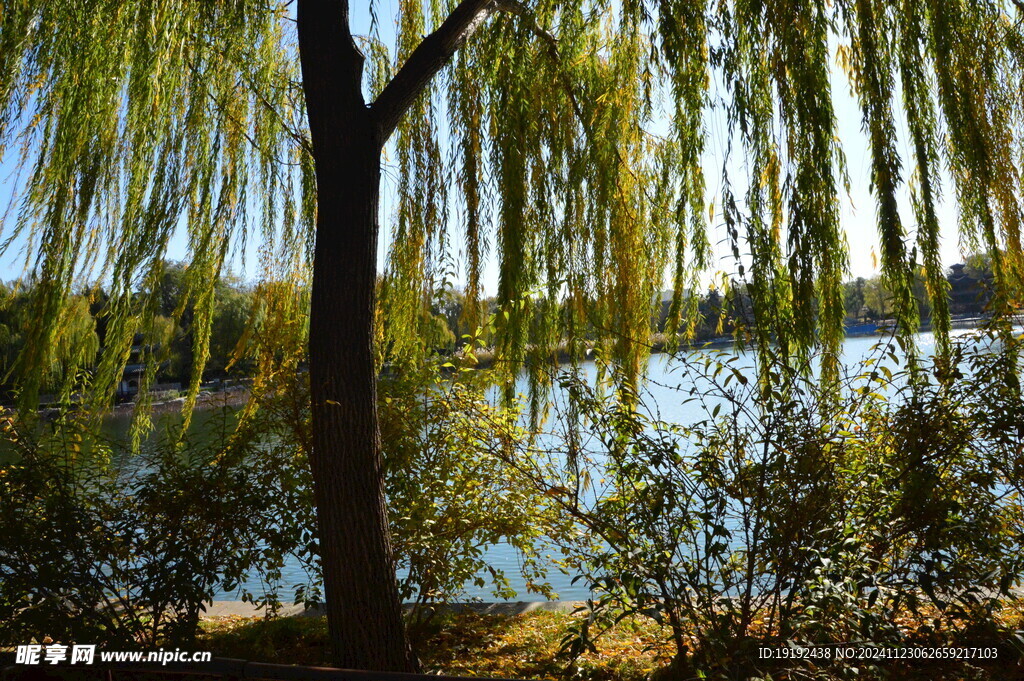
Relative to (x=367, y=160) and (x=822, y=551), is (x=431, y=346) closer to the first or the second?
(x=367, y=160)

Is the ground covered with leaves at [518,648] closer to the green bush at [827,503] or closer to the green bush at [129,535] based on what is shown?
the green bush at [827,503]

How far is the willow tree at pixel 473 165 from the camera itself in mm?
2494

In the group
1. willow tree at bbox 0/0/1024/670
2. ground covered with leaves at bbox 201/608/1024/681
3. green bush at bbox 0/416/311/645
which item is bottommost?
ground covered with leaves at bbox 201/608/1024/681

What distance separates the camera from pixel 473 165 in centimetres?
349

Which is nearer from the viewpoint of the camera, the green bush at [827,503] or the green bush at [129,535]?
the green bush at [827,503]

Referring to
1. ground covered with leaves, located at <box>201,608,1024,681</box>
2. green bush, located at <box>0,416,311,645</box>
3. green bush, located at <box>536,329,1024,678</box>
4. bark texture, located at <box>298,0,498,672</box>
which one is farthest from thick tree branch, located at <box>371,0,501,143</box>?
ground covered with leaves, located at <box>201,608,1024,681</box>

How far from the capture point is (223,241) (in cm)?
358

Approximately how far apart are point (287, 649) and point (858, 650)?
8.28 ft

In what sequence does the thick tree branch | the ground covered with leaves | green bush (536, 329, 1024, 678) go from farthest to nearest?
the thick tree branch → the ground covered with leaves → green bush (536, 329, 1024, 678)

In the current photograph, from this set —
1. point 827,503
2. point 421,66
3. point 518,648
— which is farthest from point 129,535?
point 827,503

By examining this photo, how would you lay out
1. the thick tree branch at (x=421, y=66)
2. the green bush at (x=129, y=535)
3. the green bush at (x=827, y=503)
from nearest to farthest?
the green bush at (x=827, y=503) < the green bush at (x=129, y=535) < the thick tree branch at (x=421, y=66)

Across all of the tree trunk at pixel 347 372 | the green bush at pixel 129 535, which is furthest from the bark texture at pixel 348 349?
the green bush at pixel 129 535

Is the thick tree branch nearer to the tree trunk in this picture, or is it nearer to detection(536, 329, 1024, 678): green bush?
the tree trunk

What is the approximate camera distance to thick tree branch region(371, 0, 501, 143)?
285 centimetres
